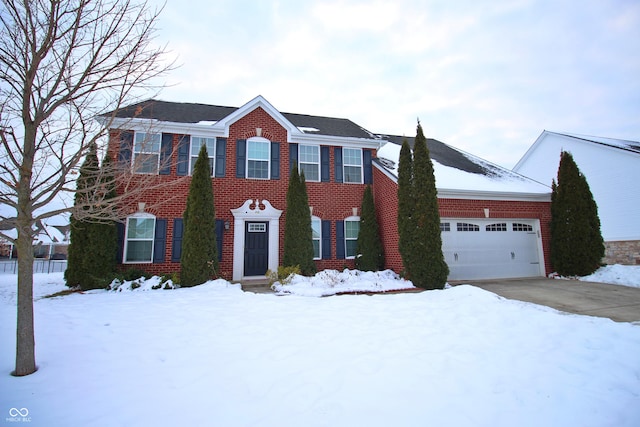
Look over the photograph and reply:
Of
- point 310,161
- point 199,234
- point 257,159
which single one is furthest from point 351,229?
point 199,234

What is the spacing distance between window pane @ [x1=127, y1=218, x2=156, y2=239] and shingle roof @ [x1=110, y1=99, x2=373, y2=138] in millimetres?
3791

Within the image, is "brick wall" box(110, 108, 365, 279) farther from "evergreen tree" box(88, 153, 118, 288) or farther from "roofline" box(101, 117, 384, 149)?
"evergreen tree" box(88, 153, 118, 288)

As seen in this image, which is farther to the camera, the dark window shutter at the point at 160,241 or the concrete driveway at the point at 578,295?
the dark window shutter at the point at 160,241

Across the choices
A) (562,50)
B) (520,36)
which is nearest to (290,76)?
(520,36)

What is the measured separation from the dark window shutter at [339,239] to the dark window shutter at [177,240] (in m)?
5.79

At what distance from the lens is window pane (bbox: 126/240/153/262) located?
Answer: 10.1m

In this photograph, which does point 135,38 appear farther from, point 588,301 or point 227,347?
point 588,301

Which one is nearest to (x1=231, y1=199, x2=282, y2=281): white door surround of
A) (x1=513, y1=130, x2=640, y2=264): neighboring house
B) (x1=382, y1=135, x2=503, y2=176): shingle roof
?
(x1=382, y1=135, x2=503, y2=176): shingle roof

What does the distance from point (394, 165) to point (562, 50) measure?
252 inches

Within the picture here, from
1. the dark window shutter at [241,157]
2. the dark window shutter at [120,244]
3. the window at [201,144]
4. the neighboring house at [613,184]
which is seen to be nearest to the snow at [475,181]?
the neighboring house at [613,184]

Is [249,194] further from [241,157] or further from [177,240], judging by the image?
[177,240]

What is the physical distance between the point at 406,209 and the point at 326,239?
11.5ft

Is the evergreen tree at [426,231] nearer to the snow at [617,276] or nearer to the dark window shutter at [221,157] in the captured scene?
the snow at [617,276]

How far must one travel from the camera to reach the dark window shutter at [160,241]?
33.6ft
